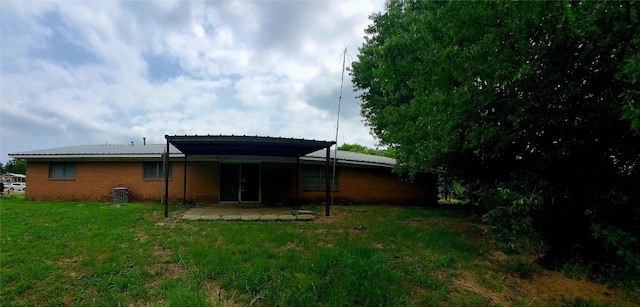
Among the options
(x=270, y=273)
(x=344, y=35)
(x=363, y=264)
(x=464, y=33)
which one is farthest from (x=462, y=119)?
(x=344, y=35)

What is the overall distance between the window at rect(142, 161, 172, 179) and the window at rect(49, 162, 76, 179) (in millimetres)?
3051

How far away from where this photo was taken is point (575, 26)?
3309 mm

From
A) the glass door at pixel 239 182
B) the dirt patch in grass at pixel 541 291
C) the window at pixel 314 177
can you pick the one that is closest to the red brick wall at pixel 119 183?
the glass door at pixel 239 182

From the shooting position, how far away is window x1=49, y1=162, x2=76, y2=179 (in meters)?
12.2

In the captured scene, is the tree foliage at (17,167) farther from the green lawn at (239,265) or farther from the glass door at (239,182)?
the green lawn at (239,265)

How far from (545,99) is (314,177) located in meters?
10.1

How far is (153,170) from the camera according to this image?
40.0 ft

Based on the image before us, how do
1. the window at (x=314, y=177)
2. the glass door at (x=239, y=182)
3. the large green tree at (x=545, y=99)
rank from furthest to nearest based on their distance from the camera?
the window at (x=314, y=177)
the glass door at (x=239, y=182)
the large green tree at (x=545, y=99)

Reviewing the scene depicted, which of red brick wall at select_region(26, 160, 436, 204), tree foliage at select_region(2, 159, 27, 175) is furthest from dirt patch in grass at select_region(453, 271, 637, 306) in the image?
tree foliage at select_region(2, 159, 27, 175)

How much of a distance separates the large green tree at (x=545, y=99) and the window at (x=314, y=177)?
26.9 ft

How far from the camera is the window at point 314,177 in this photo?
513 inches

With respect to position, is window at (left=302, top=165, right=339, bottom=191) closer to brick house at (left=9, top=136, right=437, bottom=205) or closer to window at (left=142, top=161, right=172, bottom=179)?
brick house at (left=9, top=136, right=437, bottom=205)

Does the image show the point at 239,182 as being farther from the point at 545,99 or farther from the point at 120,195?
the point at 545,99

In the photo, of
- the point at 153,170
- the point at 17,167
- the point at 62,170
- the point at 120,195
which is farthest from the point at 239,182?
the point at 17,167
